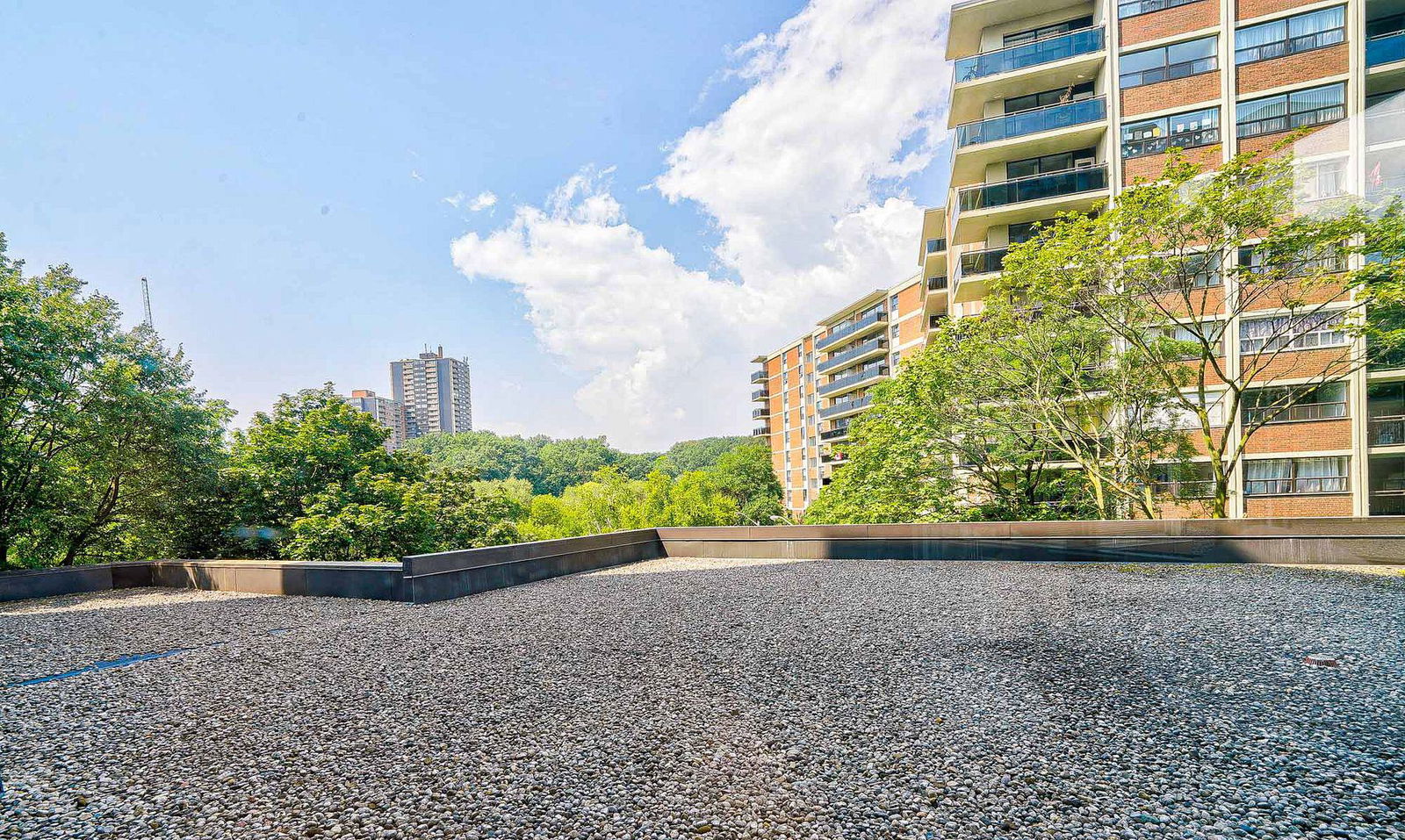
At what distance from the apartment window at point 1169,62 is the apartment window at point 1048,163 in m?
1.98

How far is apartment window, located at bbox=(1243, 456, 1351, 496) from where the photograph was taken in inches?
602

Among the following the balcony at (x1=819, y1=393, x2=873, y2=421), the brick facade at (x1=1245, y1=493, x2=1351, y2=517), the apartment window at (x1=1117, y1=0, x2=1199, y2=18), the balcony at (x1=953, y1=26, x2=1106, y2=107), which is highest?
the apartment window at (x1=1117, y1=0, x2=1199, y2=18)

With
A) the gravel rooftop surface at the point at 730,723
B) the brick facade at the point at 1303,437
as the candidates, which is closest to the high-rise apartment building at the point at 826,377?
the brick facade at the point at 1303,437

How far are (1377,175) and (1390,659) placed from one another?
9.44 meters

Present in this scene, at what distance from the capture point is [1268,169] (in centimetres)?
958

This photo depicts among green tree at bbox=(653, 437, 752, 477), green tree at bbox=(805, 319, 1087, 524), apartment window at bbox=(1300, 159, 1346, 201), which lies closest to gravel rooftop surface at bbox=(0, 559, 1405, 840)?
apartment window at bbox=(1300, 159, 1346, 201)

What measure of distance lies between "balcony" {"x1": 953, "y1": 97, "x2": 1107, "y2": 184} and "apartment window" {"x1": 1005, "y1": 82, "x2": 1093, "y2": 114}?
51cm

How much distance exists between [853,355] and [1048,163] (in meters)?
22.0

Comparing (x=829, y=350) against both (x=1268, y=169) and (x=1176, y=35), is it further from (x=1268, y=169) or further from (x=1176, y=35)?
(x=1268, y=169)

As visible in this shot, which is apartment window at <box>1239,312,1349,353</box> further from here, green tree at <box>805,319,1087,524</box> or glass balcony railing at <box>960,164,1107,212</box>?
green tree at <box>805,319,1087,524</box>

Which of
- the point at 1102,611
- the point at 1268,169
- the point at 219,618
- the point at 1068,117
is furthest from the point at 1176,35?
the point at 219,618

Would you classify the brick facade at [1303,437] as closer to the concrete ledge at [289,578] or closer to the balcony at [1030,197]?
the balcony at [1030,197]

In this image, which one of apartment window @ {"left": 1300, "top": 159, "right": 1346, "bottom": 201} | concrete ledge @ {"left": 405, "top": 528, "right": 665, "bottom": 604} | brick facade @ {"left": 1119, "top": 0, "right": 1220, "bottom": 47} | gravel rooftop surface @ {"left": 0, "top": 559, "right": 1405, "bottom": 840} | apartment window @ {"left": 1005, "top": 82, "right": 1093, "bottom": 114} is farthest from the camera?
apartment window @ {"left": 1005, "top": 82, "right": 1093, "bottom": 114}

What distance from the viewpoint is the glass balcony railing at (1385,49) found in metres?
14.5
